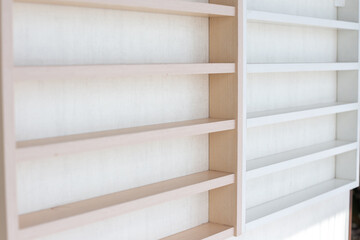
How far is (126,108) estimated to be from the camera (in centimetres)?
203

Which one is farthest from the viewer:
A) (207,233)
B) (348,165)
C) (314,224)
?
(348,165)

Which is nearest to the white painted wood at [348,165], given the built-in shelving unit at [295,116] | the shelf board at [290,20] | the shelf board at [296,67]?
the built-in shelving unit at [295,116]

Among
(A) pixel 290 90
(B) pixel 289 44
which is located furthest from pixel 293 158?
(B) pixel 289 44

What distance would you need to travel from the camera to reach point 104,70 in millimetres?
1728

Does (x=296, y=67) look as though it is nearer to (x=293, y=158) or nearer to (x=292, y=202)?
(x=293, y=158)

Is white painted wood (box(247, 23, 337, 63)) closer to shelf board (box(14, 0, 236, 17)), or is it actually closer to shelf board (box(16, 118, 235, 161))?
shelf board (box(14, 0, 236, 17))

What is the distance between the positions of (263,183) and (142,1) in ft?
4.13

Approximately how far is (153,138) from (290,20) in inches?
40.9

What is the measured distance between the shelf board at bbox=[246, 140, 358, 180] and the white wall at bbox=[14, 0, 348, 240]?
0.26 ft

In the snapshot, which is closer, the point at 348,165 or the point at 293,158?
the point at 293,158

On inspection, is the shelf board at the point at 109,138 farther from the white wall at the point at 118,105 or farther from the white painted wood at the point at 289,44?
the white painted wood at the point at 289,44

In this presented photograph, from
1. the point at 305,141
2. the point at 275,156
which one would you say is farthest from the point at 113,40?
the point at 305,141

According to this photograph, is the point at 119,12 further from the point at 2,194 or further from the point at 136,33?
the point at 2,194

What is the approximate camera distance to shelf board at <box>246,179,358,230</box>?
101 inches
